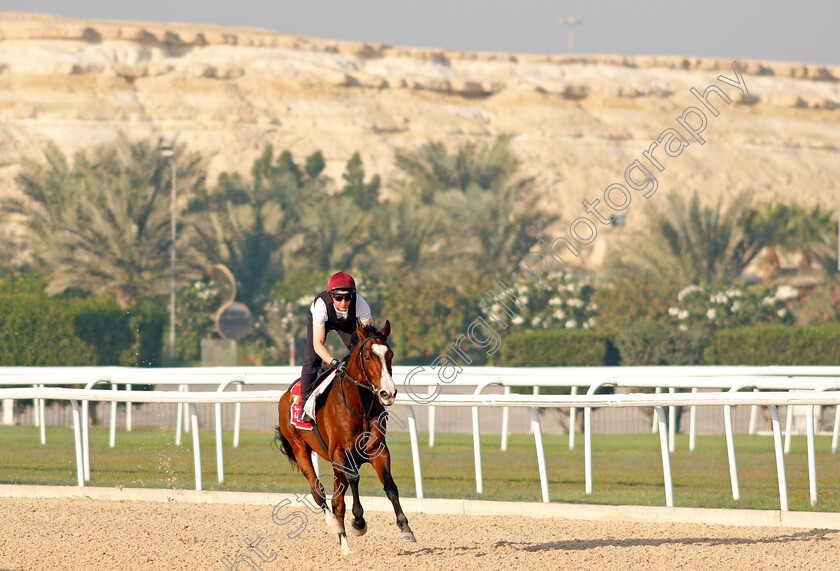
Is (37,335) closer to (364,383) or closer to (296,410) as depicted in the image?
(296,410)

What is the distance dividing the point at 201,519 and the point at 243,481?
234 cm

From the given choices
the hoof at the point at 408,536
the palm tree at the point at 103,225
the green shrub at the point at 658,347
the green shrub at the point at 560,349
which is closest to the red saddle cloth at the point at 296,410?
the hoof at the point at 408,536

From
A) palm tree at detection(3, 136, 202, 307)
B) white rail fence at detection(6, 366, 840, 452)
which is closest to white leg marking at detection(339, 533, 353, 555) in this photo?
white rail fence at detection(6, 366, 840, 452)

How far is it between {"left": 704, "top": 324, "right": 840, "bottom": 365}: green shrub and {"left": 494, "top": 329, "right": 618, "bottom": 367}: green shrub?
2406mm

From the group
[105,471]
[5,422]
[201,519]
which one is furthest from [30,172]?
[201,519]

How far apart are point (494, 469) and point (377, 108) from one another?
2540 inches

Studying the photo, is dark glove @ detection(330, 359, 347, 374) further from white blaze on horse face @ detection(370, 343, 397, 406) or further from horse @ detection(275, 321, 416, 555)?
white blaze on horse face @ detection(370, 343, 397, 406)

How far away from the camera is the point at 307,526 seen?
26.9 ft

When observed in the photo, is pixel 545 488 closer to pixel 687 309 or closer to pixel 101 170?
pixel 687 309

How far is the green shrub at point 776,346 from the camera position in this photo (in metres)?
27.4

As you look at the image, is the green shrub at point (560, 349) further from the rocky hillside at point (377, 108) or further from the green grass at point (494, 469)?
the rocky hillside at point (377, 108)

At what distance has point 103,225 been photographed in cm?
3591

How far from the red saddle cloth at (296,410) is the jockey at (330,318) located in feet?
0.20

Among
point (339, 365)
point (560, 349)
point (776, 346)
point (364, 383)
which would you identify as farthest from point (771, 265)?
point (364, 383)
